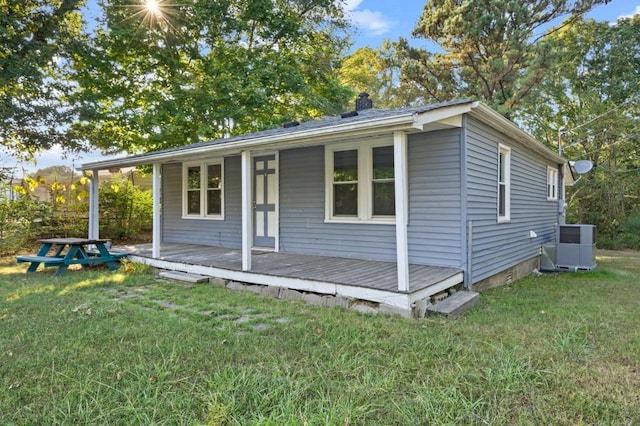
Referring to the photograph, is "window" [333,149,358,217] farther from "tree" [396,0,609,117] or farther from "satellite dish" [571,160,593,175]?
"tree" [396,0,609,117]

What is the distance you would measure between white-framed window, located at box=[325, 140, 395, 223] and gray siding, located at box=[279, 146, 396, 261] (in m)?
0.16

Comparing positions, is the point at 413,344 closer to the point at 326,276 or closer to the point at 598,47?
the point at 326,276

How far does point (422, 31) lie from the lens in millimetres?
16984

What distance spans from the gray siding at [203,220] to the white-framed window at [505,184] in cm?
537

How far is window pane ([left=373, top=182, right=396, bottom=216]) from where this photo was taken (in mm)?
6480

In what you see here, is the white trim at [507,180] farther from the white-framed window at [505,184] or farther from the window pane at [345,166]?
the window pane at [345,166]

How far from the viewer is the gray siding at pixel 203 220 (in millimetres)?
8734

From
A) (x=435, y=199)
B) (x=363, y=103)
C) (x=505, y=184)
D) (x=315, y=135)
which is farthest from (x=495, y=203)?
(x=315, y=135)

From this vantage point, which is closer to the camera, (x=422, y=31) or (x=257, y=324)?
(x=257, y=324)

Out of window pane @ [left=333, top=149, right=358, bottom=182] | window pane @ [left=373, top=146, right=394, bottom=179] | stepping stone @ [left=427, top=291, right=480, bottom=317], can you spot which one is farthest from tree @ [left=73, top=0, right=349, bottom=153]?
stepping stone @ [left=427, top=291, right=480, bottom=317]

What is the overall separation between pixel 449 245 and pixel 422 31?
14297mm

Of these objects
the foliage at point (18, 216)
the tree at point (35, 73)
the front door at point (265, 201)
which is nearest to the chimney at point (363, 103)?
the front door at point (265, 201)

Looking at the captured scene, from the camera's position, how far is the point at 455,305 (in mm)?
4680

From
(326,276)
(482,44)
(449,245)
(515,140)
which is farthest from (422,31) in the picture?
(326,276)
